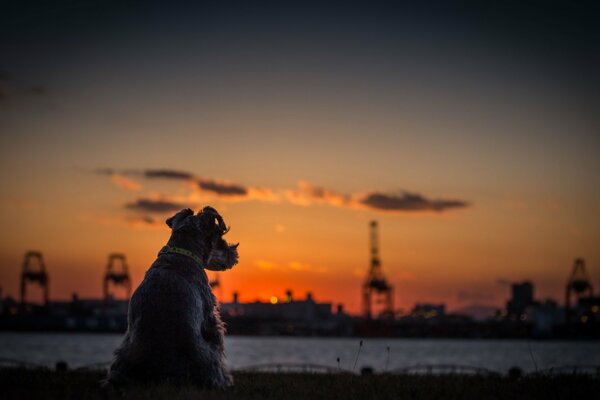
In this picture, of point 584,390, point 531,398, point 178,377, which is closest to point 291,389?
point 178,377

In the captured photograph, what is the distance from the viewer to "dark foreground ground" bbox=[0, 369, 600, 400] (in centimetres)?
856

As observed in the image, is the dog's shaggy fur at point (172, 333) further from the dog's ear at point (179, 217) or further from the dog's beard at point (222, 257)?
the dog's beard at point (222, 257)

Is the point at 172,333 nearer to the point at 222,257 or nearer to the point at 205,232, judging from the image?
the point at 205,232

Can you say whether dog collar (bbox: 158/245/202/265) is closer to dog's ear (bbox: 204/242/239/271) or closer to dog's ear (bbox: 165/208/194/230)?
dog's ear (bbox: 165/208/194/230)

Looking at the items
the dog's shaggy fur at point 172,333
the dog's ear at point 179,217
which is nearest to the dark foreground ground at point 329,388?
the dog's shaggy fur at point 172,333

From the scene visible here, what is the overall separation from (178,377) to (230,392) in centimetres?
74

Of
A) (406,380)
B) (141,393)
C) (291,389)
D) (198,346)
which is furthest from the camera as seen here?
(406,380)

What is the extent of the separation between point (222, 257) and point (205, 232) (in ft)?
2.72

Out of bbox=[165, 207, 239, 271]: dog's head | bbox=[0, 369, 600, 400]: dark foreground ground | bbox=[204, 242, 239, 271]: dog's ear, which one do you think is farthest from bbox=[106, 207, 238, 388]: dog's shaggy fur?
bbox=[204, 242, 239, 271]: dog's ear

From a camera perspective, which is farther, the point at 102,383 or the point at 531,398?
the point at 531,398

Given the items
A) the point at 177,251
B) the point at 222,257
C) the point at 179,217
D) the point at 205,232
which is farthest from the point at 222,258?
the point at 177,251

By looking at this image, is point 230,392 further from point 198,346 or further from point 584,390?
point 584,390

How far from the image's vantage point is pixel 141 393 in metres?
7.97

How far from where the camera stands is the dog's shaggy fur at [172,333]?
27.5 ft
